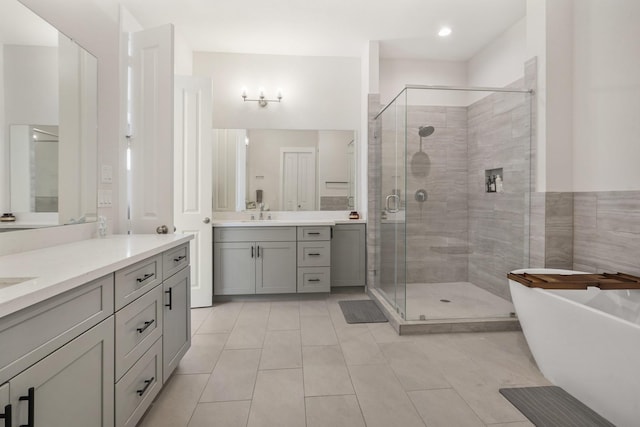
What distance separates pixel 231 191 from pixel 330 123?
144cm

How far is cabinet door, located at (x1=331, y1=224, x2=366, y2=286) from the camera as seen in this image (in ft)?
11.6

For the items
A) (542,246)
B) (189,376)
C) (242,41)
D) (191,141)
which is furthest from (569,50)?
(189,376)

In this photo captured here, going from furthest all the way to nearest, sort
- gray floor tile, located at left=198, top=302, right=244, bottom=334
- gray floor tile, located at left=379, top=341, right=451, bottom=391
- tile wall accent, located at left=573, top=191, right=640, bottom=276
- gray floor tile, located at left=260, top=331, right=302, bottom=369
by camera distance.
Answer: gray floor tile, located at left=198, top=302, right=244, bottom=334 → gray floor tile, located at left=260, top=331, right=302, bottom=369 → tile wall accent, located at left=573, top=191, right=640, bottom=276 → gray floor tile, located at left=379, top=341, right=451, bottom=391

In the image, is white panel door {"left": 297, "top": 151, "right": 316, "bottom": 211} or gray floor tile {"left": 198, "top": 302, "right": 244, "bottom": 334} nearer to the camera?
gray floor tile {"left": 198, "top": 302, "right": 244, "bottom": 334}

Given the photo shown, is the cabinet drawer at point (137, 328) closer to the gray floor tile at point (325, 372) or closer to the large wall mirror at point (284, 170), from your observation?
the gray floor tile at point (325, 372)

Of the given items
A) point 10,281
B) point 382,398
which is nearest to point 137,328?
point 10,281

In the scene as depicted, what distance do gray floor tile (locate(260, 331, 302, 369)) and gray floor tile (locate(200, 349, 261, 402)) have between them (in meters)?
0.07

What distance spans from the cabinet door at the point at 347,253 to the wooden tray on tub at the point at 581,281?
1.81m

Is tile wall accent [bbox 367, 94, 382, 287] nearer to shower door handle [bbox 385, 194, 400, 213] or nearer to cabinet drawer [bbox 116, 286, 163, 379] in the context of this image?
shower door handle [bbox 385, 194, 400, 213]

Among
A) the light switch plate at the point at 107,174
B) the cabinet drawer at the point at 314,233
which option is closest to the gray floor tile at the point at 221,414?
the light switch plate at the point at 107,174

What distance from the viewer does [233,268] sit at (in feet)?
10.5

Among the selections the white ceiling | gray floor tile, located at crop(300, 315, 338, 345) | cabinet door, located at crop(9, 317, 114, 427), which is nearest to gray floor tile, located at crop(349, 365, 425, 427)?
gray floor tile, located at crop(300, 315, 338, 345)

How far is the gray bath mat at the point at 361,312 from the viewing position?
9.04 feet

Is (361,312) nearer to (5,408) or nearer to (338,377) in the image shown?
(338,377)
